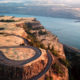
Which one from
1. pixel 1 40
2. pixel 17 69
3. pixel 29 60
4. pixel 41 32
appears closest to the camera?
pixel 17 69

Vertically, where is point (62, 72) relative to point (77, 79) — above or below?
above

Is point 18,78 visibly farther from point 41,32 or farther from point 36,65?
point 41,32

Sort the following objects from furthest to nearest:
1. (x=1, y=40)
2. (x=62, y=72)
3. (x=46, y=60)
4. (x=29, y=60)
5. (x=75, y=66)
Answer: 1. (x=75, y=66)
2. (x=1, y=40)
3. (x=62, y=72)
4. (x=46, y=60)
5. (x=29, y=60)

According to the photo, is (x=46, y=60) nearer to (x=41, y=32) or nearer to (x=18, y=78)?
(x=18, y=78)

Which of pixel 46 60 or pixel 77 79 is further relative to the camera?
pixel 77 79

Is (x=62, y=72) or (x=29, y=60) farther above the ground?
(x=29, y=60)

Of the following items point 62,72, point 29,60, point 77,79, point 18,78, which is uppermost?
point 29,60

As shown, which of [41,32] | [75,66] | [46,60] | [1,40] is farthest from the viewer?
[41,32]

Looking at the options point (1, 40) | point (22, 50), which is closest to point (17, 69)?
point (22, 50)

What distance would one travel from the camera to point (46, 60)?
14148 millimetres

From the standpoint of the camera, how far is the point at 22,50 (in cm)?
1456

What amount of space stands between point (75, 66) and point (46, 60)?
294 inches

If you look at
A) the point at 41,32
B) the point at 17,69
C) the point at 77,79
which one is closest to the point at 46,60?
the point at 17,69

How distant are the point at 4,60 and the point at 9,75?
4.12ft
